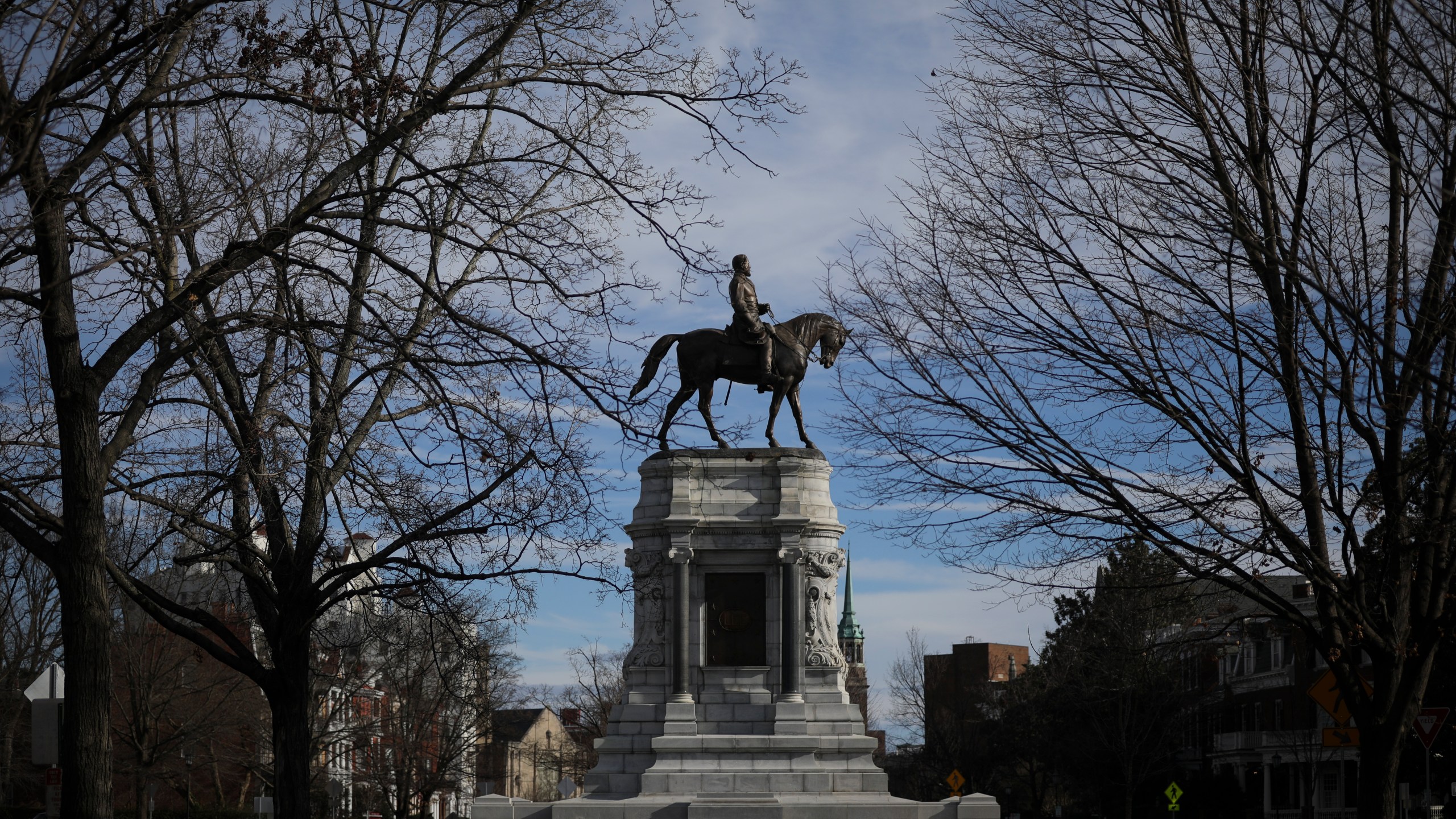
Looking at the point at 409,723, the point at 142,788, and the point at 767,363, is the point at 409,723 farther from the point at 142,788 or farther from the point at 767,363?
the point at 767,363

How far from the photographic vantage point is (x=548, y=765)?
86688mm

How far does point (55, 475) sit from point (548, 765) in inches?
2934

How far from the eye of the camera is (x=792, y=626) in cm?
2494

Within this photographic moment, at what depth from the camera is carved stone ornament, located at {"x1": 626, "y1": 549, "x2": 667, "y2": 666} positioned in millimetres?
25281

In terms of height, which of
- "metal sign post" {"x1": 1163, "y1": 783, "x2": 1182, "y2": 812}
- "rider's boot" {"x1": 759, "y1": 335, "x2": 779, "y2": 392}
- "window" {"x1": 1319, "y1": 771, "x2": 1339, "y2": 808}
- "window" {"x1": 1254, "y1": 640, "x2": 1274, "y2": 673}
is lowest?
"window" {"x1": 1319, "y1": 771, "x2": 1339, "y2": 808}

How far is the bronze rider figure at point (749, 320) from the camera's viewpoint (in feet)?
83.9

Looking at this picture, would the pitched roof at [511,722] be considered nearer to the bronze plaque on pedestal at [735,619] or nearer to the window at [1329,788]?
the window at [1329,788]

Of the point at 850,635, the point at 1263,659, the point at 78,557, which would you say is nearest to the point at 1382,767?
the point at 78,557

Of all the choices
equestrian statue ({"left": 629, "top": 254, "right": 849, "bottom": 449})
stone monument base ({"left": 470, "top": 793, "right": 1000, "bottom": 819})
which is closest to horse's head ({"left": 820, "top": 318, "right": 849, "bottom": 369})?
equestrian statue ({"left": 629, "top": 254, "right": 849, "bottom": 449})

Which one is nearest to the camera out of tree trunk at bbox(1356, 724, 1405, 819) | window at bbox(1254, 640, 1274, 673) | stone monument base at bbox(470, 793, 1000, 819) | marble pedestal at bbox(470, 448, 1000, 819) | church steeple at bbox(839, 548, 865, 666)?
tree trunk at bbox(1356, 724, 1405, 819)

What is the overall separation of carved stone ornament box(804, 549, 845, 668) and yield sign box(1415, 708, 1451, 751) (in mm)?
9833

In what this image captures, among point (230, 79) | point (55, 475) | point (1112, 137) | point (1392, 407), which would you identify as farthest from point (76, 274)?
point (1392, 407)

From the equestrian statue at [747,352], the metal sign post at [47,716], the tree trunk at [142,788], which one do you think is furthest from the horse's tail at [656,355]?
the tree trunk at [142,788]

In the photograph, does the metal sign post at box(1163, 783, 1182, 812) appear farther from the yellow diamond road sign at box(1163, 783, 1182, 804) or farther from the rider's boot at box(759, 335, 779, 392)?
the rider's boot at box(759, 335, 779, 392)
